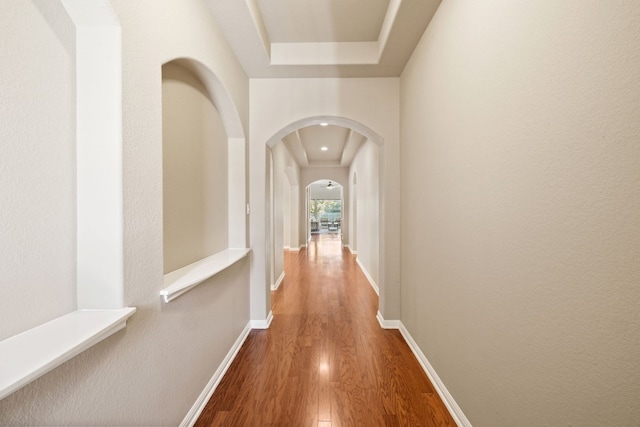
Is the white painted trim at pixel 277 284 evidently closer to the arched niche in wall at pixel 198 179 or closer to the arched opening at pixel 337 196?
the arched opening at pixel 337 196

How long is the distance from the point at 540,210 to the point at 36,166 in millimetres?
1693

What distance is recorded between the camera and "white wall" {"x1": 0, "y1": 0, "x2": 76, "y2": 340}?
2.51 ft

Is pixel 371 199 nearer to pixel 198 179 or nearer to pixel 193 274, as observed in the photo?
pixel 198 179

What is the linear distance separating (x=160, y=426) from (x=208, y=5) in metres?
2.49

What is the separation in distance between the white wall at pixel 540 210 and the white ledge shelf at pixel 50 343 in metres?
1.49

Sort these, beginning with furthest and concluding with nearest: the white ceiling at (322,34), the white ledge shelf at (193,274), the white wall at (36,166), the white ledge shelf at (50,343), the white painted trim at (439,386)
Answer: the white ceiling at (322,34) < the white painted trim at (439,386) < the white ledge shelf at (193,274) < the white wall at (36,166) < the white ledge shelf at (50,343)

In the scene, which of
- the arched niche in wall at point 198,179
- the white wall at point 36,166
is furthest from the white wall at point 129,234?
the arched niche in wall at point 198,179

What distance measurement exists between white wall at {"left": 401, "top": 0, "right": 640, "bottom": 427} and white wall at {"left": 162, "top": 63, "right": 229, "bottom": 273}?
1722mm

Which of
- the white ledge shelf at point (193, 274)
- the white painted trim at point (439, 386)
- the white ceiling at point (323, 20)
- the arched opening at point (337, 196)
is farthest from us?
the arched opening at point (337, 196)

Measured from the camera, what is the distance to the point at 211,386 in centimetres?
187

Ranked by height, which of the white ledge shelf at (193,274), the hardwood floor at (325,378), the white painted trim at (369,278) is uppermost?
the white ledge shelf at (193,274)

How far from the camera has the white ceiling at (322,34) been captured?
1969 millimetres

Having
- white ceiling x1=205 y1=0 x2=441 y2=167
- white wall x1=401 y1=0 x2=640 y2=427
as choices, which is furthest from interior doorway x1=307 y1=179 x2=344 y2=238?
white wall x1=401 y1=0 x2=640 y2=427

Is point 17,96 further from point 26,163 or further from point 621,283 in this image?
point 621,283
